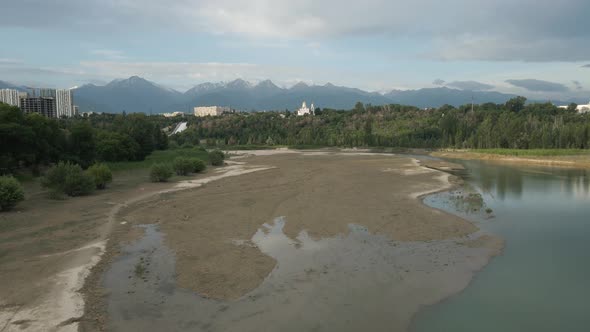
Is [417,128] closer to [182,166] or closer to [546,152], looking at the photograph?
[546,152]

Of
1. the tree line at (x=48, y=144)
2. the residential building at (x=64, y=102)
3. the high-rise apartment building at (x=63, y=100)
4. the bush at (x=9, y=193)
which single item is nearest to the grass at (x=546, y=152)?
the tree line at (x=48, y=144)

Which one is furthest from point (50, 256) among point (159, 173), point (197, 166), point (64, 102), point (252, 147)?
point (64, 102)

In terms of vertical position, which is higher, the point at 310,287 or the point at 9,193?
the point at 9,193

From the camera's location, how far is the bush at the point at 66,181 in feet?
88.5

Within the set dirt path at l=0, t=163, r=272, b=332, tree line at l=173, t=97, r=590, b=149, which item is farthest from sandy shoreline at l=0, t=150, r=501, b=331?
tree line at l=173, t=97, r=590, b=149

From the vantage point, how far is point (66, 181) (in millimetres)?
27078

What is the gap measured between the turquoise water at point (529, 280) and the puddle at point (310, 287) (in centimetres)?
70

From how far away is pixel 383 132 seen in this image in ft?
409

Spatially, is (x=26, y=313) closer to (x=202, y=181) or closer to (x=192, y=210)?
(x=192, y=210)

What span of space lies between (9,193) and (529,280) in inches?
961

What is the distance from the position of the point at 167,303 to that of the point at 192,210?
13.1 m

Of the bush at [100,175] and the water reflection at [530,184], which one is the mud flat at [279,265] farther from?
the water reflection at [530,184]

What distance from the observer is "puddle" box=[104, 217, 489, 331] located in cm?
1004

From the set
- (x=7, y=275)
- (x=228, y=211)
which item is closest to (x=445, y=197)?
(x=228, y=211)
